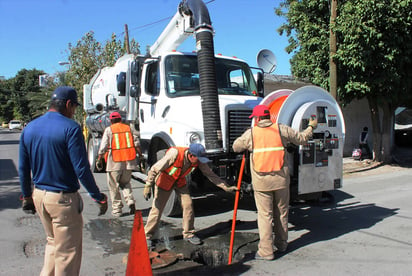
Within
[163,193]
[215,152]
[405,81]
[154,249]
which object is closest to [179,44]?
[215,152]

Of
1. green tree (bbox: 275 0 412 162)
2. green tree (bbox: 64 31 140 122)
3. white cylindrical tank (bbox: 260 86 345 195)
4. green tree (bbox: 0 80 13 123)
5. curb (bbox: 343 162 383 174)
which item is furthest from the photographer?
green tree (bbox: 0 80 13 123)

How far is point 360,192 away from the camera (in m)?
8.47

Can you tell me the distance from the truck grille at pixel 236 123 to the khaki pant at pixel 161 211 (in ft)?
3.93

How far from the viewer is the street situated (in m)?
3.97

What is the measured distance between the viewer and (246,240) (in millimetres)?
4875

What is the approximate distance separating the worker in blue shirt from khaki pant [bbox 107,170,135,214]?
3150 mm

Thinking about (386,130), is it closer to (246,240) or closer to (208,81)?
(208,81)

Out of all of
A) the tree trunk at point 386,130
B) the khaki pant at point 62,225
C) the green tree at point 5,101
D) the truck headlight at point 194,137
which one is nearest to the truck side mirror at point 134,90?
the truck headlight at point 194,137

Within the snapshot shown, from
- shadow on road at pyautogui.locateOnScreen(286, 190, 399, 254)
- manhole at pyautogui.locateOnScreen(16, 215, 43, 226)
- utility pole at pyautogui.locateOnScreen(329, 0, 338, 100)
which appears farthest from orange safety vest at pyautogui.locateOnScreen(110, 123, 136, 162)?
utility pole at pyautogui.locateOnScreen(329, 0, 338, 100)

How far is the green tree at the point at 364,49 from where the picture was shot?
10.4 m

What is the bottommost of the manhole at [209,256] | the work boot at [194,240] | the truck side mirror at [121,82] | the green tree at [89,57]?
the manhole at [209,256]

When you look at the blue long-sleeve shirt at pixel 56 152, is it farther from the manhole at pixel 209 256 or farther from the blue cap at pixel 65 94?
the manhole at pixel 209 256

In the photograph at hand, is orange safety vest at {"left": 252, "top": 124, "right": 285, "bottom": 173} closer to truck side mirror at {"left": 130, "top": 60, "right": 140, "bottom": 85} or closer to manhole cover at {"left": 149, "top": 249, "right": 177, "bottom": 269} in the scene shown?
manhole cover at {"left": 149, "top": 249, "right": 177, "bottom": 269}

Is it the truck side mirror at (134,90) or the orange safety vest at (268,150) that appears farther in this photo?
the truck side mirror at (134,90)
